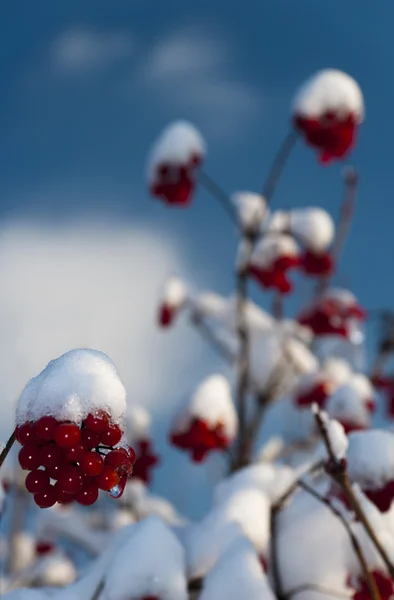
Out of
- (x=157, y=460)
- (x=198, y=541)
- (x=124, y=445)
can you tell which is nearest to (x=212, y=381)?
(x=157, y=460)

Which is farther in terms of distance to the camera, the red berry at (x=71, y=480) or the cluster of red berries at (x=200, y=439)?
the cluster of red berries at (x=200, y=439)

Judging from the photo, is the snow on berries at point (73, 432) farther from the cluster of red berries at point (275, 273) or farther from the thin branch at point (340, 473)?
the cluster of red berries at point (275, 273)

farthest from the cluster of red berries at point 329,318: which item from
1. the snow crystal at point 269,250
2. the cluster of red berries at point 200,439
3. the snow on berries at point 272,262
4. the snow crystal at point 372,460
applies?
the snow crystal at point 372,460

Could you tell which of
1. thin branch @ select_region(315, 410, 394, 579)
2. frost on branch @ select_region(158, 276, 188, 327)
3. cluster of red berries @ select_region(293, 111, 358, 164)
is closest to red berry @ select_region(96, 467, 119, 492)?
thin branch @ select_region(315, 410, 394, 579)

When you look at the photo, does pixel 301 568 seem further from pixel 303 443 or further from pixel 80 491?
pixel 303 443

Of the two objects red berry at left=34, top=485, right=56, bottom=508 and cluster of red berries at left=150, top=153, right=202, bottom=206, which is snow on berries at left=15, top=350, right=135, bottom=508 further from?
cluster of red berries at left=150, top=153, right=202, bottom=206

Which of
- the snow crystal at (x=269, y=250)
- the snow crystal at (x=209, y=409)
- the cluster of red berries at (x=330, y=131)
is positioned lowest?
the snow crystal at (x=209, y=409)

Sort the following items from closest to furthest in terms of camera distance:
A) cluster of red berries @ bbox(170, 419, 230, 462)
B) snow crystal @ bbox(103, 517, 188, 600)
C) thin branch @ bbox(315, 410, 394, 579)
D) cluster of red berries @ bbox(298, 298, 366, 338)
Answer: thin branch @ bbox(315, 410, 394, 579) → snow crystal @ bbox(103, 517, 188, 600) → cluster of red berries @ bbox(170, 419, 230, 462) → cluster of red berries @ bbox(298, 298, 366, 338)
